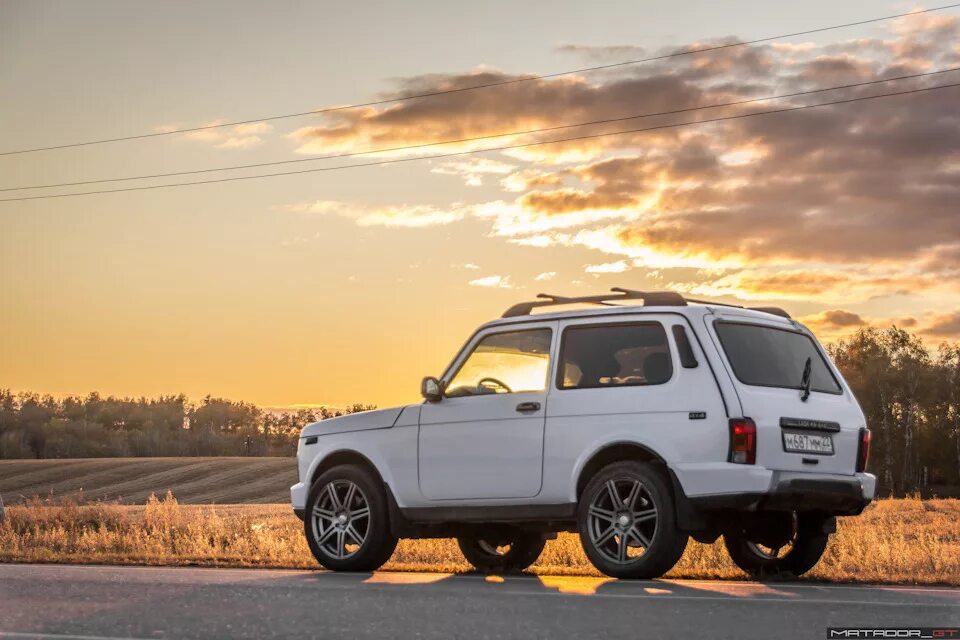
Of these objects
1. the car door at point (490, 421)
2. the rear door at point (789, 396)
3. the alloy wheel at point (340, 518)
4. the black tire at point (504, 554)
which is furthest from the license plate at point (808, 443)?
the alloy wheel at point (340, 518)

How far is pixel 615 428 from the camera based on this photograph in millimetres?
11328

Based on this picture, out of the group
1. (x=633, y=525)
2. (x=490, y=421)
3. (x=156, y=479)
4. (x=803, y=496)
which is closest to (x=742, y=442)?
(x=803, y=496)

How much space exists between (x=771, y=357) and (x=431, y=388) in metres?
3.00

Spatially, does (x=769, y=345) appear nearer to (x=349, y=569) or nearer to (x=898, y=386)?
(x=349, y=569)

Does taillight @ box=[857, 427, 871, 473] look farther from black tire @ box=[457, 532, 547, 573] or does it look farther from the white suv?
black tire @ box=[457, 532, 547, 573]

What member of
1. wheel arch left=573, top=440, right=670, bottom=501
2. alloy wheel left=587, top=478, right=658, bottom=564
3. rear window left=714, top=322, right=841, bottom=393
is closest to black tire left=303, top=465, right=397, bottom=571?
wheel arch left=573, top=440, right=670, bottom=501

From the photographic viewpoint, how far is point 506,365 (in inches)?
489

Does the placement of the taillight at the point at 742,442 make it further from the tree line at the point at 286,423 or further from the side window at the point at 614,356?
the tree line at the point at 286,423

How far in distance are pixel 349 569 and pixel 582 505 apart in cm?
264

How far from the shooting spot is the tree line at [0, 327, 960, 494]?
374 feet

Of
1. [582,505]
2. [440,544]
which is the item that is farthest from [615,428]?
[440,544]

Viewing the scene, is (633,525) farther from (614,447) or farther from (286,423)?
(286,423)

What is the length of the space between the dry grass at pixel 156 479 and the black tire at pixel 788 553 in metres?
65.2

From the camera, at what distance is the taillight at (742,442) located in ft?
35.3
